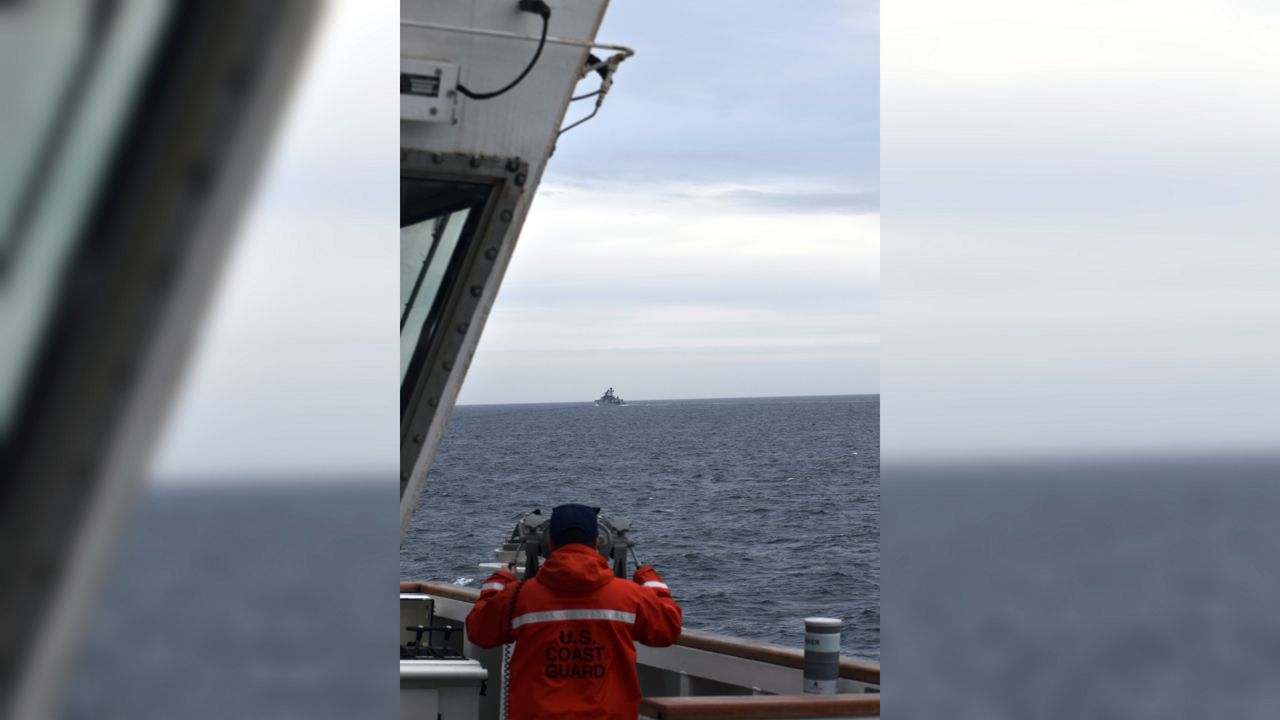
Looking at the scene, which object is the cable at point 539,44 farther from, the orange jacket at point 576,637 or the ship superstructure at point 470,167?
A: the orange jacket at point 576,637

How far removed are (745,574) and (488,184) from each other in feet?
146

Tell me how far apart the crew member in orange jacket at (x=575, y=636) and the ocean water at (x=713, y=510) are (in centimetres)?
2763

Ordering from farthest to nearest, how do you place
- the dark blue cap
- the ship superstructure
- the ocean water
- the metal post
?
the ocean water → the metal post → the dark blue cap → the ship superstructure

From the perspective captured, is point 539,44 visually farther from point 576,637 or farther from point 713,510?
point 713,510

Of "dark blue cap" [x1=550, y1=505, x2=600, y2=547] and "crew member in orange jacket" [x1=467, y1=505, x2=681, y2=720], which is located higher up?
"dark blue cap" [x1=550, y1=505, x2=600, y2=547]

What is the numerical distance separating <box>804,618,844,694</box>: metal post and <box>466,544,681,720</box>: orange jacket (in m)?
0.97

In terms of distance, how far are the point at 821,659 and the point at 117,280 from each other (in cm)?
500

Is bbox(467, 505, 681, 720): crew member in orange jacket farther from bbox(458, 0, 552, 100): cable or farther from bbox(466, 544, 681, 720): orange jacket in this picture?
bbox(458, 0, 552, 100): cable

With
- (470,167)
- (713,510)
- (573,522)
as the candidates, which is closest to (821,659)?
(573,522)

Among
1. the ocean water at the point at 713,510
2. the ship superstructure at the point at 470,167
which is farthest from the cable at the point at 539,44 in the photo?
the ocean water at the point at 713,510

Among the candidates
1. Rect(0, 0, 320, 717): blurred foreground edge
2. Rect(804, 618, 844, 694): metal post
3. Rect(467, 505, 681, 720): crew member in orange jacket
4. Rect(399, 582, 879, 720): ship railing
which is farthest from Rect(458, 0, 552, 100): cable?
Rect(0, 0, 320, 717): blurred foreground edge

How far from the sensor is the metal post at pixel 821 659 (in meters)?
5.50

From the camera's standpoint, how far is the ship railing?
184 inches

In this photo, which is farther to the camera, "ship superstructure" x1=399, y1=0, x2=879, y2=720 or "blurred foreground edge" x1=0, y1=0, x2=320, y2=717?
"ship superstructure" x1=399, y1=0, x2=879, y2=720
